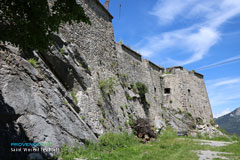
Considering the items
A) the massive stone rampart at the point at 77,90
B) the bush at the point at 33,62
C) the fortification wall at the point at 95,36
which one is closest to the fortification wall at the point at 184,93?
the massive stone rampart at the point at 77,90

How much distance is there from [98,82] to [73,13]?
6440 mm

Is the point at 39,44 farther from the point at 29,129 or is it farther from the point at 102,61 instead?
the point at 102,61

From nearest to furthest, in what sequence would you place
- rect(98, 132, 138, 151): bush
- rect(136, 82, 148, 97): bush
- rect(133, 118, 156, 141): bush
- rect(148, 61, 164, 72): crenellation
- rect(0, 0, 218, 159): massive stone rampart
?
rect(0, 0, 218, 159): massive stone rampart
rect(98, 132, 138, 151): bush
rect(133, 118, 156, 141): bush
rect(136, 82, 148, 97): bush
rect(148, 61, 164, 72): crenellation

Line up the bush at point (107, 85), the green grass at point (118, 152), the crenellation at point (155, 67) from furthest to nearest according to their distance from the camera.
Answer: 1. the crenellation at point (155, 67)
2. the bush at point (107, 85)
3. the green grass at point (118, 152)

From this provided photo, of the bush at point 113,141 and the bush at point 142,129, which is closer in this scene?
the bush at point 113,141

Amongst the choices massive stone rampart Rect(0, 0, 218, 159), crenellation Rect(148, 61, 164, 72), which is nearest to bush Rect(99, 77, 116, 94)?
massive stone rampart Rect(0, 0, 218, 159)

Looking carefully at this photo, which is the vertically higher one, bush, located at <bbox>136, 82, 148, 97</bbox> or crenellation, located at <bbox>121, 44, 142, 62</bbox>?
crenellation, located at <bbox>121, 44, 142, 62</bbox>

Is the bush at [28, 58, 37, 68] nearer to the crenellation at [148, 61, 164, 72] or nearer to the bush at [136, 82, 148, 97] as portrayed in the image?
the bush at [136, 82, 148, 97]

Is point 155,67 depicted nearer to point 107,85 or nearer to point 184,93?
point 184,93

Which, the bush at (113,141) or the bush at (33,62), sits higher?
the bush at (33,62)

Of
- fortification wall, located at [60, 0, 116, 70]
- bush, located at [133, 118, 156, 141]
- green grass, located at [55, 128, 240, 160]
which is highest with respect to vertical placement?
fortification wall, located at [60, 0, 116, 70]

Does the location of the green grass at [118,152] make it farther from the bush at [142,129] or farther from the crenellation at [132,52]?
the crenellation at [132,52]

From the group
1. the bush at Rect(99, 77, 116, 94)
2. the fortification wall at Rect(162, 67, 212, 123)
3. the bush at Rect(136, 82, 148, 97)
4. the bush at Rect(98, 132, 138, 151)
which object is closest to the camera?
the bush at Rect(98, 132, 138, 151)

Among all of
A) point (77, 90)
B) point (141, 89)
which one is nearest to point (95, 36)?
point (77, 90)
